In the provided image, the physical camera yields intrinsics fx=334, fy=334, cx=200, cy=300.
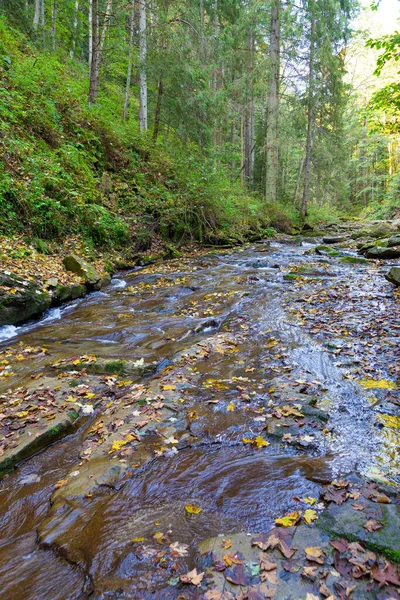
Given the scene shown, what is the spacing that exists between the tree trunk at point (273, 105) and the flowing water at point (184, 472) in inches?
593

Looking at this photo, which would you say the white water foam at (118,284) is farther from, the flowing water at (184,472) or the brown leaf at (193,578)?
the brown leaf at (193,578)

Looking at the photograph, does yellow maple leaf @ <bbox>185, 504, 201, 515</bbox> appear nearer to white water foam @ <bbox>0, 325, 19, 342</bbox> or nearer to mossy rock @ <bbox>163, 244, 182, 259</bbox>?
white water foam @ <bbox>0, 325, 19, 342</bbox>

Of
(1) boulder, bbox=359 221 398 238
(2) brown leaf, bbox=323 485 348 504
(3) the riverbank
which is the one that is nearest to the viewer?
(2) brown leaf, bbox=323 485 348 504

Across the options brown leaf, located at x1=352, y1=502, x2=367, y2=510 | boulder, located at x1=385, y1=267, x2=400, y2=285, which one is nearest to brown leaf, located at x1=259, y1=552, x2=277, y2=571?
brown leaf, located at x1=352, y1=502, x2=367, y2=510

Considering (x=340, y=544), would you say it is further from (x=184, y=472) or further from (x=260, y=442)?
(x=184, y=472)

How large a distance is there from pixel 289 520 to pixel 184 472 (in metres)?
1.00

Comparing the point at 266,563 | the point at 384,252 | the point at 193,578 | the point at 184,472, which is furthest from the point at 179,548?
the point at 384,252

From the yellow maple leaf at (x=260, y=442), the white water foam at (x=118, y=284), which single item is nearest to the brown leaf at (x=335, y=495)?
the yellow maple leaf at (x=260, y=442)

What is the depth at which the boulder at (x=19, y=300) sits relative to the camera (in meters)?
6.49

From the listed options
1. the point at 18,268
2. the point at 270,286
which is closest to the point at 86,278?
the point at 18,268

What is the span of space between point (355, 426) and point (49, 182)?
971 centimetres

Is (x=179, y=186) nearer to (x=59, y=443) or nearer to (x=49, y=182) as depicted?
(x=49, y=182)

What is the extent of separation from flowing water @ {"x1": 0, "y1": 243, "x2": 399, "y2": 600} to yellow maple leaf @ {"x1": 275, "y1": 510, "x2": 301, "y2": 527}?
84 mm

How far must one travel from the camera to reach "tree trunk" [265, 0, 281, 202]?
16938mm
